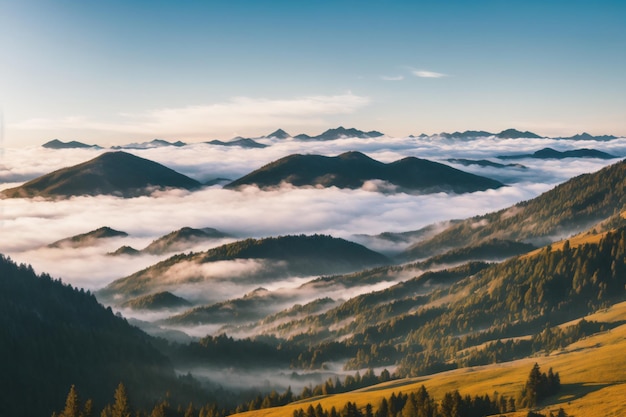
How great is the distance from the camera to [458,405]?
15600cm

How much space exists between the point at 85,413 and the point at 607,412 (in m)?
136

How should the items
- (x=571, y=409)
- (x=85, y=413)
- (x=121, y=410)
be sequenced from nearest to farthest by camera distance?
(x=571, y=409) → (x=85, y=413) → (x=121, y=410)

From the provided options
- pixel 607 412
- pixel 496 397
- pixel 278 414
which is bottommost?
pixel 278 414

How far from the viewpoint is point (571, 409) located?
15300 cm

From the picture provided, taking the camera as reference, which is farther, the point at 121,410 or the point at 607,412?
the point at 121,410

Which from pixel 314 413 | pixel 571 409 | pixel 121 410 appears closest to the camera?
pixel 571 409

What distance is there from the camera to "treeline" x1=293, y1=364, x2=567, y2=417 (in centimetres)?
15700

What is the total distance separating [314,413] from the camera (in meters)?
165

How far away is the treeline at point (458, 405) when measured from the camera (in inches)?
6181

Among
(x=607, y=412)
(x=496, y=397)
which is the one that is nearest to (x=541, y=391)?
(x=496, y=397)

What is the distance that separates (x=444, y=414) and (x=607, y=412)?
36368 mm

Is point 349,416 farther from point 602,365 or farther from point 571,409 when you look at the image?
point 602,365

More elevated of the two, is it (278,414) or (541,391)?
(541,391)

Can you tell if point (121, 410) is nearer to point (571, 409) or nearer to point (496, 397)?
point (496, 397)
